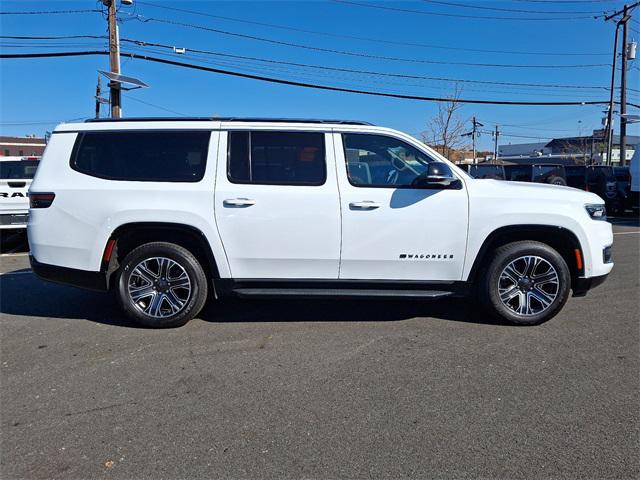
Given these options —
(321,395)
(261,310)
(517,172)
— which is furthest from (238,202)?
(517,172)

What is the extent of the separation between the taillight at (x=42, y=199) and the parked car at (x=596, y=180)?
1701cm

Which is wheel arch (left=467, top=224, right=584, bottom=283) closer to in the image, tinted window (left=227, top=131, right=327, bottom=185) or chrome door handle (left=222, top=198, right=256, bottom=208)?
tinted window (left=227, top=131, right=327, bottom=185)

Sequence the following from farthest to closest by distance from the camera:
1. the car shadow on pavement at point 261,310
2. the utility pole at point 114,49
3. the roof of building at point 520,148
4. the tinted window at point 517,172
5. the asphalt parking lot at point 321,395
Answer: the roof of building at point 520,148 < the utility pole at point 114,49 < the tinted window at point 517,172 < the car shadow on pavement at point 261,310 < the asphalt parking lot at point 321,395

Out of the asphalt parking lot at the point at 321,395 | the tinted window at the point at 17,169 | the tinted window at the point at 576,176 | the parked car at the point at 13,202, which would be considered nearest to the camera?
the asphalt parking lot at the point at 321,395

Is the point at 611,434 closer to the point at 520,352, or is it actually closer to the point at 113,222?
the point at 520,352

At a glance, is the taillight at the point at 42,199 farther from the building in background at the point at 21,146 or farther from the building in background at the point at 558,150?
the building in background at the point at 21,146

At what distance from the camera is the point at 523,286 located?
180 inches

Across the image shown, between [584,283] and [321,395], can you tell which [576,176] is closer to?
[584,283]

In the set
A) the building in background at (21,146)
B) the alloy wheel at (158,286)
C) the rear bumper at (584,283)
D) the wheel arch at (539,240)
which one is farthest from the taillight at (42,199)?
the building in background at (21,146)

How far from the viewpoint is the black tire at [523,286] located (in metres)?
4.47

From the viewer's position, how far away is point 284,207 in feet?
14.2

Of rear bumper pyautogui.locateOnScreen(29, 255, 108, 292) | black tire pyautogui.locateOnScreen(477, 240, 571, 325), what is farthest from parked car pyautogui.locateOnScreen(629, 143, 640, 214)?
rear bumper pyautogui.locateOnScreen(29, 255, 108, 292)

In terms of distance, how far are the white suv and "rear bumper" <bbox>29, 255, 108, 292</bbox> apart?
13 mm

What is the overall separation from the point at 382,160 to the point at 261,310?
206 cm
